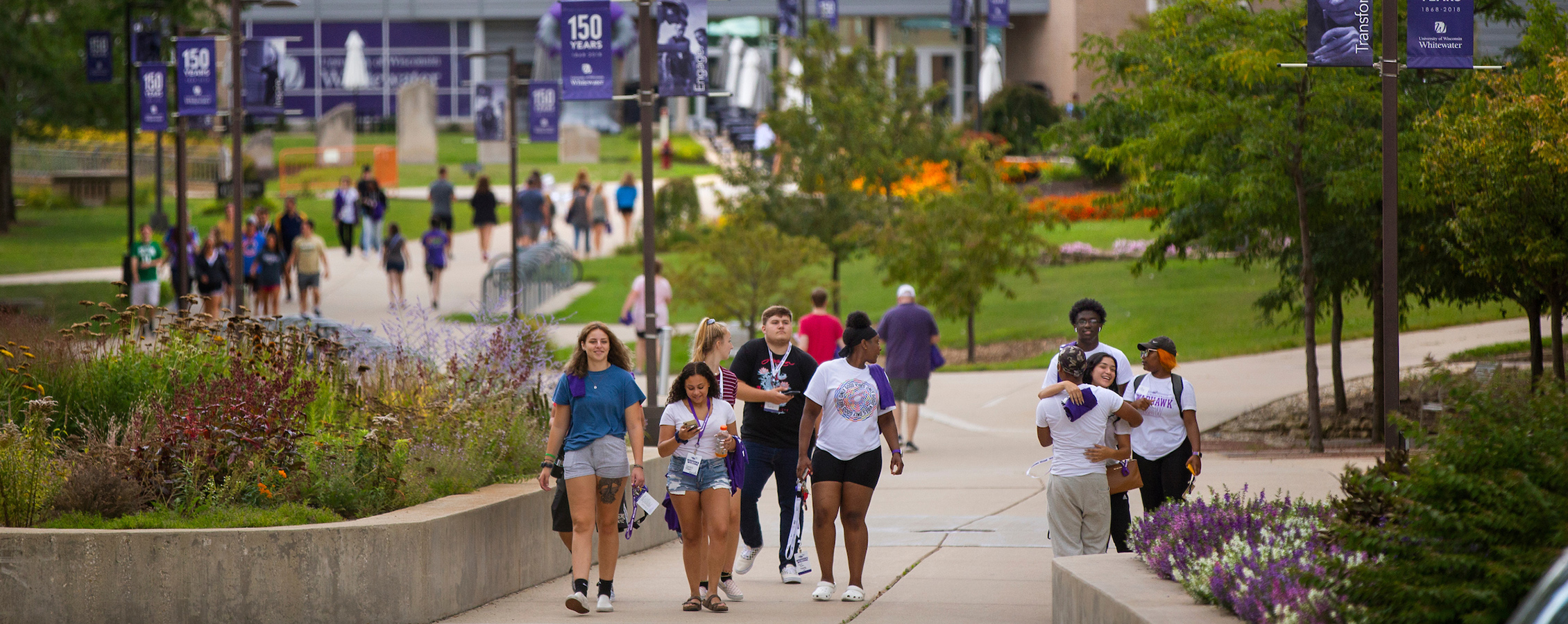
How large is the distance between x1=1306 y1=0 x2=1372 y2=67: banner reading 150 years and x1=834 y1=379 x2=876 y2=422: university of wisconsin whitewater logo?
5327 millimetres

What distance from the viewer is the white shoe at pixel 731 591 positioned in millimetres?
8180

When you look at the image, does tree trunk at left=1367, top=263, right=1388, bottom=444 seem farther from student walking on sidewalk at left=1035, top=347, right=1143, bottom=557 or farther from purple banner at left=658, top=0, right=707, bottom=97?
student walking on sidewalk at left=1035, top=347, right=1143, bottom=557

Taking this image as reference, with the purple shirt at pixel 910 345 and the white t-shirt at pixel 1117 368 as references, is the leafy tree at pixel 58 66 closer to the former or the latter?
the purple shirt at pixel 910 345

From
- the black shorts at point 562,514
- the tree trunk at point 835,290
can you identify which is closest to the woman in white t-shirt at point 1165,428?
the black shorts at point 562,514

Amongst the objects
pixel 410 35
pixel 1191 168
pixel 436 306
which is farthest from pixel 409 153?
pixel 1191 168

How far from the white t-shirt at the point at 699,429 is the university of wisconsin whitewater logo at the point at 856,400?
62 cm

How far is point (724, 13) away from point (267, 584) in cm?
5911

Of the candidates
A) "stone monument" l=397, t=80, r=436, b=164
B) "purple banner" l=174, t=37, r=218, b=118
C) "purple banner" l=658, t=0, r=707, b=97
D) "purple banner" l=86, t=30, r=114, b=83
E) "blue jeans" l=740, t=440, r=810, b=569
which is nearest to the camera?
"blue jeans" l=740, t=440, r=810, b=569

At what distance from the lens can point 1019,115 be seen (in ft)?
150

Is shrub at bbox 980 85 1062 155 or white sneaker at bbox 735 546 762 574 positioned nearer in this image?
white sneaker at bbox 735 546 762 574

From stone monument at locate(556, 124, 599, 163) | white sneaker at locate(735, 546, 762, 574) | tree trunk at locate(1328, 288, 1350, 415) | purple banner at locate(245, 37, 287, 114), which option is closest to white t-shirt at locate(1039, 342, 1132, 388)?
white sneaker at locate(735, 546, 762, 574)

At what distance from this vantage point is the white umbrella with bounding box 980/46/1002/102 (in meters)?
51.1

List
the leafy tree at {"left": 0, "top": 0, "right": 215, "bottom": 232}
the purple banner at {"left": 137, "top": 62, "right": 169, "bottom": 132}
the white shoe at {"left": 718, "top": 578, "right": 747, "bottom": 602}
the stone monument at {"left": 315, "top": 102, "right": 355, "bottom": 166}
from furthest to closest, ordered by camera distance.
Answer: the stone monument at {"left": 315, "top": 102, "right": 355, "bottom": 166} → the leafy tree at {"left": 0, "top": 0, "right": 215, "bottom": 232} → the purple banner at {"left": 137, "top": 62, "right": 169, "bottom": 132} → the white shoe at {"left": 718, "top": 578, "right": 747, "bottom": 602}

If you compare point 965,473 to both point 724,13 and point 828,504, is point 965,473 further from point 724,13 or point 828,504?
point 724,13
